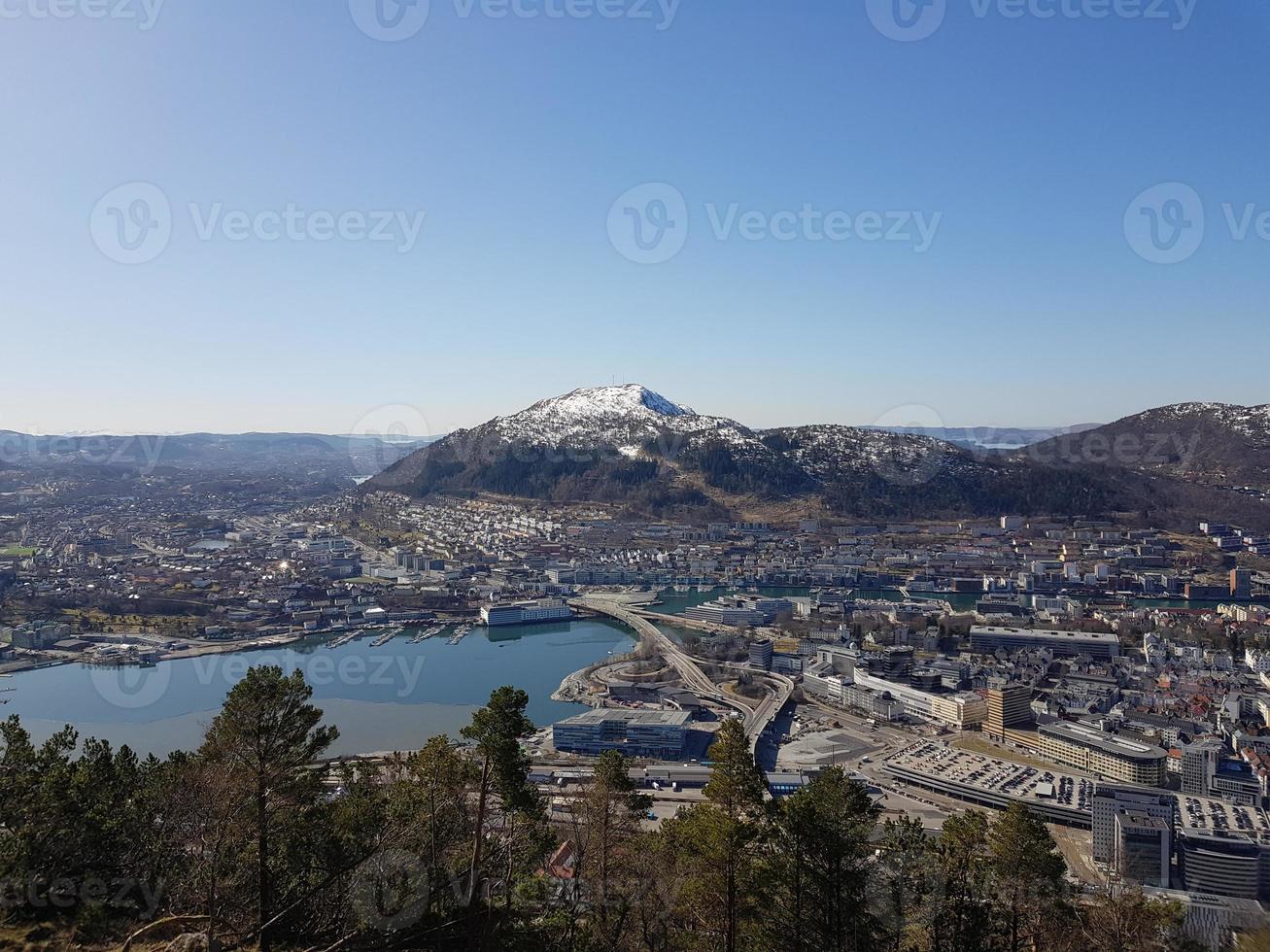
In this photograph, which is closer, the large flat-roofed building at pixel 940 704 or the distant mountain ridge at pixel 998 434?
the large flat-roofed building at pixel 940 704

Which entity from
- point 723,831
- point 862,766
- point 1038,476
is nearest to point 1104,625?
point 862,766

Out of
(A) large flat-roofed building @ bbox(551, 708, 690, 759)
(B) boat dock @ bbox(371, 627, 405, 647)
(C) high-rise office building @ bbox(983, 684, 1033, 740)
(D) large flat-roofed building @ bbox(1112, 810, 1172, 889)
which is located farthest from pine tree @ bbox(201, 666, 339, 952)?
(B) boat dock @ bbox(371, 627, 405, 647)

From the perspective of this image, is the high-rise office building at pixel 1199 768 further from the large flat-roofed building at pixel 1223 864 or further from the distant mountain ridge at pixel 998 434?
the distant mountain ridge at pixel 998 434

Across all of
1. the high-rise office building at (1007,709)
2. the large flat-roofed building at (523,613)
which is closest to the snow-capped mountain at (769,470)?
the large flat-roofed building at (523,613)

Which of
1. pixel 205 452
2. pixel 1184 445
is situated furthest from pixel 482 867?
pixel 205 452

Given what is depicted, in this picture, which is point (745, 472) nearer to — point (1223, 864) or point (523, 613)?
point (523, 613)

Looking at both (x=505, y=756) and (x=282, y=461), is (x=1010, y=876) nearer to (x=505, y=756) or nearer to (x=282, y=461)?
(x=505, y=756)

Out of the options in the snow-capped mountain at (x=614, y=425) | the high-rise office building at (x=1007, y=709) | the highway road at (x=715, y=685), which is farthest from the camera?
the snow-capped mountain at (x=614, y=425)
